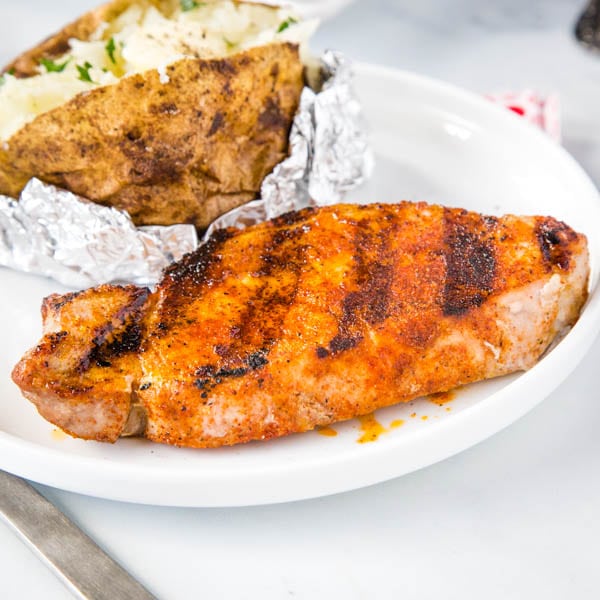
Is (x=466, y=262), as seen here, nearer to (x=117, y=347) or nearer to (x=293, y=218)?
(x=293, y=218)

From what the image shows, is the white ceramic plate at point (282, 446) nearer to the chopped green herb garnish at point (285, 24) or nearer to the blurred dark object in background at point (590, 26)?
the chopped green herb garnish at point (285, 24)

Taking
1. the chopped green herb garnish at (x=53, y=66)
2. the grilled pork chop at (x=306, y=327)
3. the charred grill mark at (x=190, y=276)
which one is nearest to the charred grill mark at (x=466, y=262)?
the grilled pork chop at (x=306, y=327)

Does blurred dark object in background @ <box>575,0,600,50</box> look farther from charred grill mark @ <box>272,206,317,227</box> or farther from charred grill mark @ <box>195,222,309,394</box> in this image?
charred grill mark @ <box>195,222,309,394</box>

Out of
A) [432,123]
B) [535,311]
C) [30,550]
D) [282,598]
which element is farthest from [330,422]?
[432,123]

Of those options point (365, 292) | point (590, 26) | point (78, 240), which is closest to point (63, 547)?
point (365, 292)

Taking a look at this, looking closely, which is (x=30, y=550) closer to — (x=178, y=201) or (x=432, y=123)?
(x=178, y=201)
